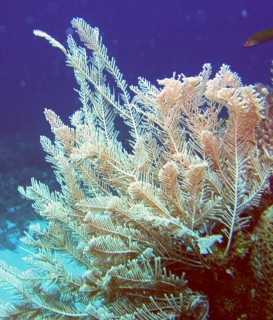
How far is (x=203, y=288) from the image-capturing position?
260 cm

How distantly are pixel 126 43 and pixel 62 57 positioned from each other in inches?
467

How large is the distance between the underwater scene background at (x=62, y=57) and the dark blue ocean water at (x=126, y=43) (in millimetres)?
111

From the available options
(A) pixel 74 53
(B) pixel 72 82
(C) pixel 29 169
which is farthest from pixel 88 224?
(B) pixel 72 82

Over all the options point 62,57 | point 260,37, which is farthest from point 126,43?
point 260,37

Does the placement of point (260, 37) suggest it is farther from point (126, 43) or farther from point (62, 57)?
point (126, 43)

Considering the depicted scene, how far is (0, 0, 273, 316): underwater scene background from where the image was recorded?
1319 cm

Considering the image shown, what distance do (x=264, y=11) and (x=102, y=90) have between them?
65.9 m

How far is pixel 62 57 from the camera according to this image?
4100 centimetres

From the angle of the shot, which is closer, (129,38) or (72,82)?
(72,82)

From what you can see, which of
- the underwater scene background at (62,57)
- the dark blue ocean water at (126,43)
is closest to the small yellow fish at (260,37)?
the underwater scene background at (62,57)

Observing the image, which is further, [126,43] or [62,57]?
[126,43]

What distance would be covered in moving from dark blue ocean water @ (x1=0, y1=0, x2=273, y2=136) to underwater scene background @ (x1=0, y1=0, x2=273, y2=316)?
11 centimetres

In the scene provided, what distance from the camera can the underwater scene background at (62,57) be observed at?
13.2m

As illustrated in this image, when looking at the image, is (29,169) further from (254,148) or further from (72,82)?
(72,82)
